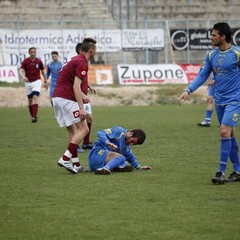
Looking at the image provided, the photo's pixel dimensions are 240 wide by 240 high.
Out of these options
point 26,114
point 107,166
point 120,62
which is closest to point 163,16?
point 120,62

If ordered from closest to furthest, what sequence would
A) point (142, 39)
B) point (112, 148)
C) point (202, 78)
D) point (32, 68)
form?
point (202, 78) → point (112, 148) → point (32, 68) → point (142, 39)

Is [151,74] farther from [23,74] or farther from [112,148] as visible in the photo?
[112,148]

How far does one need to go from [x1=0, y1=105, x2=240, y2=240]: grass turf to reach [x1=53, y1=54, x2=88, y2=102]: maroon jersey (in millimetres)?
1235

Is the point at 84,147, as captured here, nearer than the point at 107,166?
No

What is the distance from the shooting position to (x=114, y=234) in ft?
27.6

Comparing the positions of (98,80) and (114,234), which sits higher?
(114,234)

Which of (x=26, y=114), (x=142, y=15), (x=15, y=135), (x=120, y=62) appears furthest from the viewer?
(x=142, y=15)

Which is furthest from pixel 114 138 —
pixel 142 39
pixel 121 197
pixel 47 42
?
pixel 142 39

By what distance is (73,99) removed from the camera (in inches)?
527

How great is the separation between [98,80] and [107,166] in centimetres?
2654

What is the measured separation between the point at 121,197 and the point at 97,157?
2.43 meters

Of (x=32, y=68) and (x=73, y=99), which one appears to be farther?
(x=32, y=68)

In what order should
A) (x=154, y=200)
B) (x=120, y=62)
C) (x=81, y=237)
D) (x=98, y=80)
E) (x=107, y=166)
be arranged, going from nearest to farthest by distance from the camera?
(x=81, y=237) → (x=154, y=200) → (x=107, y=166) → (x=98, y=80) → (x=120, y=62)

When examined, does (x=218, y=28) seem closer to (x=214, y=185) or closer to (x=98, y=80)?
(x=214, y=185)
